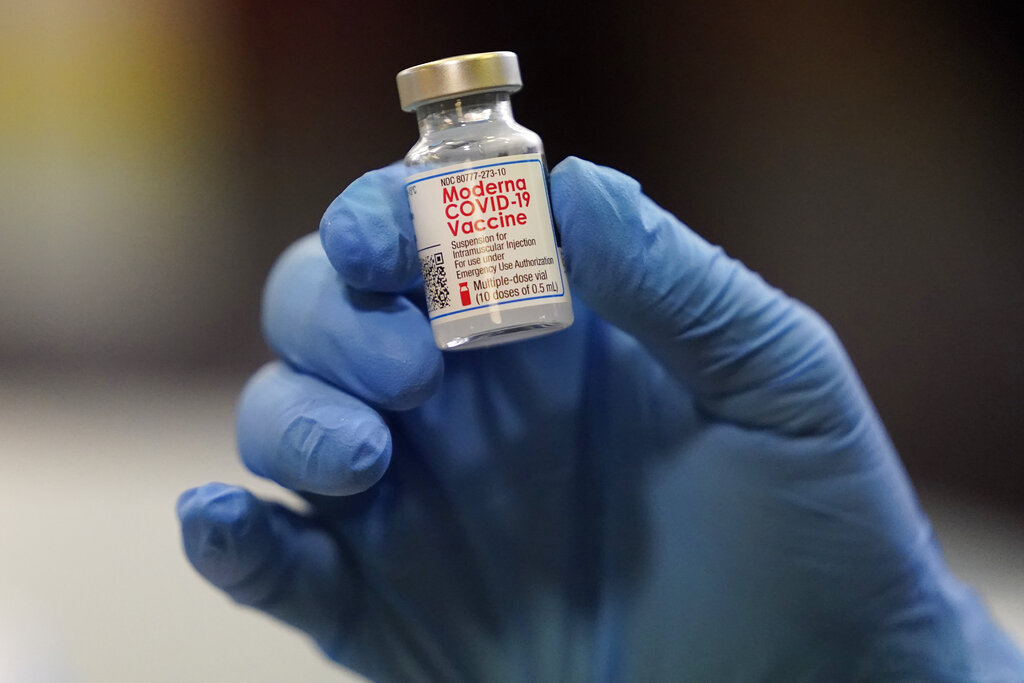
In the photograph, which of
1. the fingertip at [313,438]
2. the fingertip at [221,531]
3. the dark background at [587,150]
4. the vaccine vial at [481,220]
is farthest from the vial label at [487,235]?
the dark background at [587,150]

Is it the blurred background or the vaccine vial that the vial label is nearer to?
the vaccine vial

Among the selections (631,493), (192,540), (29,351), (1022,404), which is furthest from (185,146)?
(1022,404)

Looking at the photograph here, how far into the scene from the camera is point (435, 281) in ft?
1.85

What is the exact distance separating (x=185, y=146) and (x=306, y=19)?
26cm

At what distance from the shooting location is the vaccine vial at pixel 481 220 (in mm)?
540

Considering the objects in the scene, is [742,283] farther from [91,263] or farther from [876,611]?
Result: [91,263]

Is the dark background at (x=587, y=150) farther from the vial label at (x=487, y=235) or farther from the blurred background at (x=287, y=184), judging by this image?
the vial label at (x=487, y=235)

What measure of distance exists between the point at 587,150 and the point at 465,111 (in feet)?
1.70

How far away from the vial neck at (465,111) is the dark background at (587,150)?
487 millimetres

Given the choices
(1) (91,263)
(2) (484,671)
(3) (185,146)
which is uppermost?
(3) (185,146)

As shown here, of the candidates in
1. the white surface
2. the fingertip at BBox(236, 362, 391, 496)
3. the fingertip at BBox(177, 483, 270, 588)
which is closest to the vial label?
the fingertip at BBox(236, 362, 391, 496)

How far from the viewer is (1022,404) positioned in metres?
1.18

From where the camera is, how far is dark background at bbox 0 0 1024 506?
41.8 inches

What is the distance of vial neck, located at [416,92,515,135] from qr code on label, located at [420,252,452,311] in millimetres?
117
